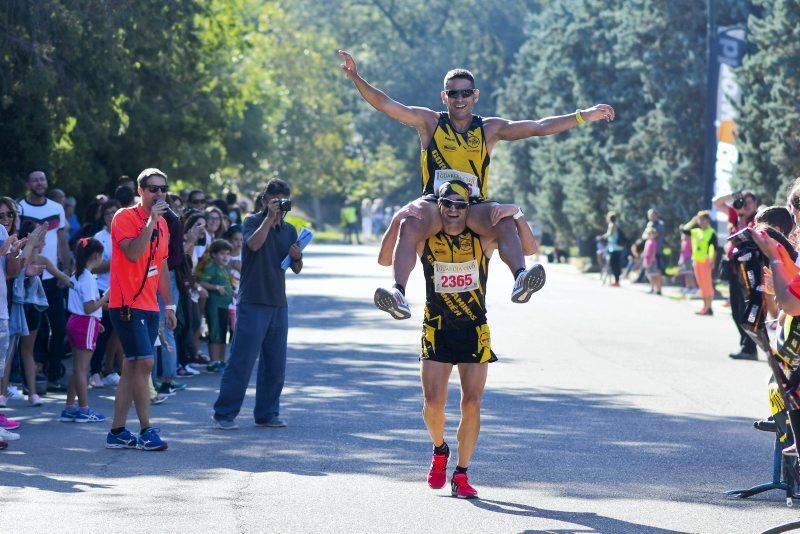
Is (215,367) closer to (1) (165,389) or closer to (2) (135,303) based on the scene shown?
(1) (165,389)

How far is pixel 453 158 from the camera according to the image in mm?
9867

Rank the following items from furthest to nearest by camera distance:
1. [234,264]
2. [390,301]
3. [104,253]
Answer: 1. [234,264]
2. [104,253]
3. [390,301]

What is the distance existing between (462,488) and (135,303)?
123 inches

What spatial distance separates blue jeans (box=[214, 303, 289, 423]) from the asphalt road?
22 cm

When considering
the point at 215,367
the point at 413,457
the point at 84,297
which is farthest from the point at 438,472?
the point at 215,367

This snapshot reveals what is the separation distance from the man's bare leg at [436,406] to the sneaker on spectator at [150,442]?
2480mm

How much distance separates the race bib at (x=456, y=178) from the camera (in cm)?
977

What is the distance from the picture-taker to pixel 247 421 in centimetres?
1313

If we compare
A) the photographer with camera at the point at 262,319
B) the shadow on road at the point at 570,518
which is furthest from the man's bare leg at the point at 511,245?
the photographer with camera at the point at 262,319

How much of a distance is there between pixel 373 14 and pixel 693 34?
63.0 meters

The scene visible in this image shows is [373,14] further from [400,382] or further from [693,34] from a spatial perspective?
[400,382]

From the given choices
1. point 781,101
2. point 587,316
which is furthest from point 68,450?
point 781,101

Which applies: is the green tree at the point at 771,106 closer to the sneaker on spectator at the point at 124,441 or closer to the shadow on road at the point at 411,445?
the shadow on road at the point at 411,445

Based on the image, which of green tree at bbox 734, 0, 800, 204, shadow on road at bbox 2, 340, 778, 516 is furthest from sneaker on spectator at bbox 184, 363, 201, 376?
green tree at bbox 734, 0, 800, 204
